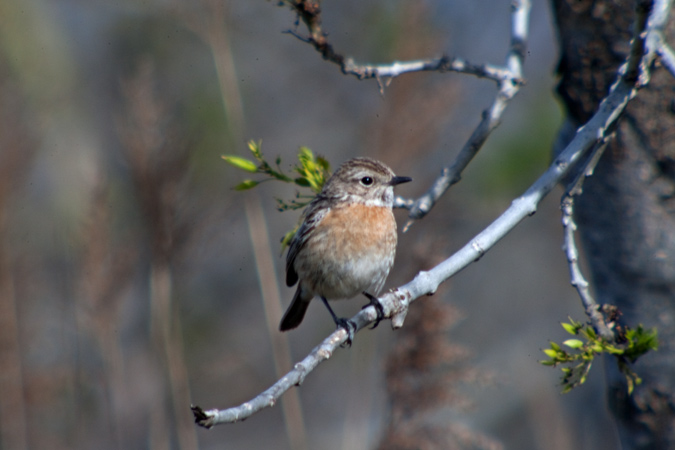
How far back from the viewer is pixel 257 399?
180cm

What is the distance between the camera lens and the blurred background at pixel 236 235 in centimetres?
427

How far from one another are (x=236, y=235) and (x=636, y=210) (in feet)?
18.8

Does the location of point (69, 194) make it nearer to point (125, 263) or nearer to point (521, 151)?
point (125, 263)

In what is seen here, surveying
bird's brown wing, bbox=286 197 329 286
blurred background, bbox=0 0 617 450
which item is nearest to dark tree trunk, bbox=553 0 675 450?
blurred background, bbox=0 0 617 450

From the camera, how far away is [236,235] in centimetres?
822

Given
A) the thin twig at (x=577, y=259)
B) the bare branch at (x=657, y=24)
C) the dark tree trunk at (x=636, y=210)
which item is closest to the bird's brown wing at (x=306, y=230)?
the dark tree trunk at (x=636, y=210)

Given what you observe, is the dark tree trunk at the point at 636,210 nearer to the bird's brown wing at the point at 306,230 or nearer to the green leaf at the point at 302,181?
the green leaf at the point at 302,181

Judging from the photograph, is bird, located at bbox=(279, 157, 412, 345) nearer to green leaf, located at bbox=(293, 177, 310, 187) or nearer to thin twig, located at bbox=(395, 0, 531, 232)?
green leaf, located at bbox=(293, 177, 310, 187)

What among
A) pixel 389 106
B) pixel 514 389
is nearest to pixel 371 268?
pixel 389 106

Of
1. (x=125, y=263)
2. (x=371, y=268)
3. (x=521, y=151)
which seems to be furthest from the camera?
(x=521, y=151)

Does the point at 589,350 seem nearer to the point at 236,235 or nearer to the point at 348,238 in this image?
the point at 348,238

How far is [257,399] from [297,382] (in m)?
0.18

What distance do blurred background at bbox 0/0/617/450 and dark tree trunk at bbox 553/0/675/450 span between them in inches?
45.1

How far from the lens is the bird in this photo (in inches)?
149
